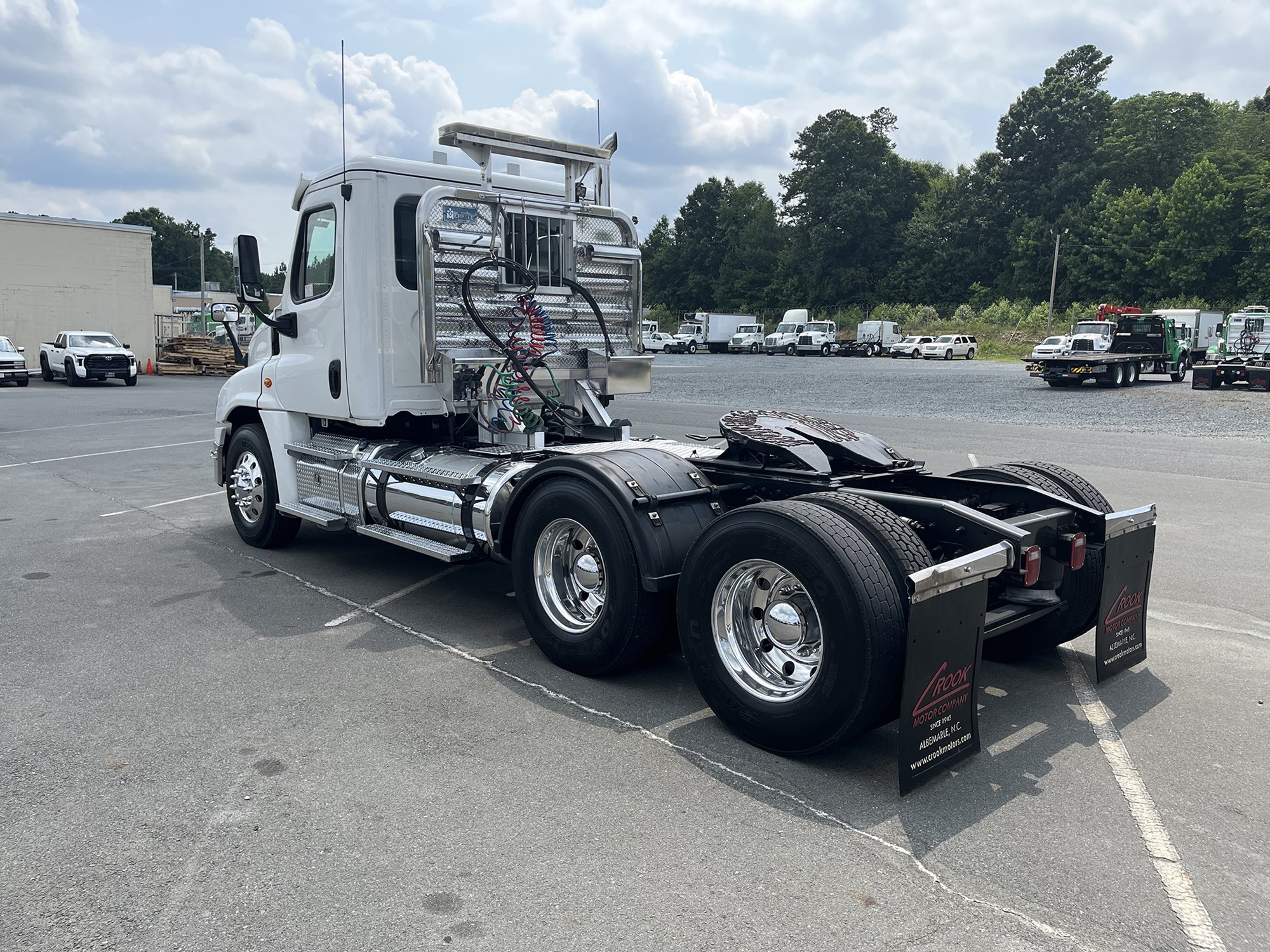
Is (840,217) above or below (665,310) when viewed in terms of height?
above

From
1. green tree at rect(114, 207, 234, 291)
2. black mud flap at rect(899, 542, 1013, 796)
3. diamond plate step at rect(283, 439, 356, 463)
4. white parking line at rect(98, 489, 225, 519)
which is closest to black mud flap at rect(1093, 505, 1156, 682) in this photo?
black mud flap at rect(899, 542, 1013, 796)

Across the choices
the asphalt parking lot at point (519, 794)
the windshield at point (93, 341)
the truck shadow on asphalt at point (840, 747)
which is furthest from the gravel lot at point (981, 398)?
the windshield at point (93, 341)

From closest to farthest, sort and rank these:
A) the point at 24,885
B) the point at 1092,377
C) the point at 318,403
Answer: the point at 24,885, the point at 318,403, the point at 1092,377

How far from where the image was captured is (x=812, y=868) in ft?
10.4

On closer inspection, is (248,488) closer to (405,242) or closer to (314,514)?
(314,514)

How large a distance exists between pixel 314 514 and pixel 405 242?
7.21ft

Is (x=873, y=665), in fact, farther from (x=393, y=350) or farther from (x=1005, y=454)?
(x=1005, y=454)

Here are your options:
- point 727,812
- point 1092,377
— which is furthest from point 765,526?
point 1092,377

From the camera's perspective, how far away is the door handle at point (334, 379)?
6.87 meters

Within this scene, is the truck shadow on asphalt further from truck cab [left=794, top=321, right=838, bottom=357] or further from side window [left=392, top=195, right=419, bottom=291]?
truck cab [left=794, top=321, right=838, bottom=357]

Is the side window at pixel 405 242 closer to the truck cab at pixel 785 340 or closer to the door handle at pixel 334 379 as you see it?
the door handle at pixel 334 379

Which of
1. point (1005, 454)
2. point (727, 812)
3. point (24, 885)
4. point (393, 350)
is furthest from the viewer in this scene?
point (1005, 454)

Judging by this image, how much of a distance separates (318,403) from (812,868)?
5343 millimetres

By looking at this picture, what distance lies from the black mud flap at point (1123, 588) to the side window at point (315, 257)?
5.34 m
